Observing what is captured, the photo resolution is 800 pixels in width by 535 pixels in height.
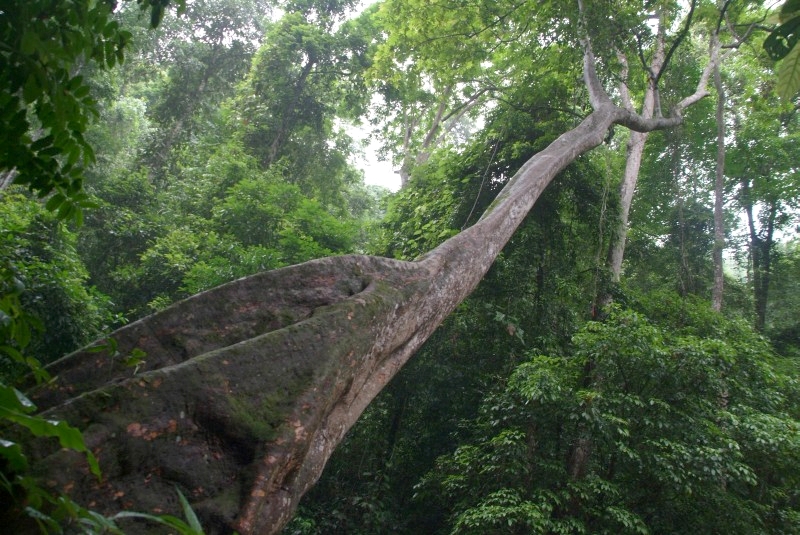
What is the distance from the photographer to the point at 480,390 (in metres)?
6.54

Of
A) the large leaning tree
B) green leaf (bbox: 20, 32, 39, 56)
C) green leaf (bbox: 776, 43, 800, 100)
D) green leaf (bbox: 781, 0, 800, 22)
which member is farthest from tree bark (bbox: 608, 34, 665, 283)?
green leaf (bbox: 20, 32, 39, 56)

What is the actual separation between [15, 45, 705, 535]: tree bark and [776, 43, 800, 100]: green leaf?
Result: 1.92m

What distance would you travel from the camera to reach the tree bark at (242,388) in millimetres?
1600

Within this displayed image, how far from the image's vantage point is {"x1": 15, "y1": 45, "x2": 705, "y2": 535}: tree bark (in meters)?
1.60

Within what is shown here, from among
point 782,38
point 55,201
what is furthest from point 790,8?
point 55,201

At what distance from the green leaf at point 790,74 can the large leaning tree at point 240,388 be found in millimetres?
1916

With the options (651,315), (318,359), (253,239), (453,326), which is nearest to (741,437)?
(651,315)

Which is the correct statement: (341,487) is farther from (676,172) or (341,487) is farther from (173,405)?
(676,172)

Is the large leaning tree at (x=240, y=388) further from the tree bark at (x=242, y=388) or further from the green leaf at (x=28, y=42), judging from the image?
the green leaf at (x=28, y=42)

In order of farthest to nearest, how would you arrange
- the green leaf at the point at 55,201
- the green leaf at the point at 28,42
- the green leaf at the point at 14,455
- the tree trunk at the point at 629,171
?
the tree trunk at the point at 629,171
the green leaf at the point at 55,201
the green leaf at the point at 28,42
the green leaf at the point at 14,455

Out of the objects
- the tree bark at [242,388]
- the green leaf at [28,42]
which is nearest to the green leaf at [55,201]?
the green leaf at [28,42]

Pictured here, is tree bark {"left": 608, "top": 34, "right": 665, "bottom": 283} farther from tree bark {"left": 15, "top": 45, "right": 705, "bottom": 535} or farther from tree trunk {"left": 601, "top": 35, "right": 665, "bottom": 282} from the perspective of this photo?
tree bark {"left": 15, "top": 45, "right": 705, "bottom": 535}

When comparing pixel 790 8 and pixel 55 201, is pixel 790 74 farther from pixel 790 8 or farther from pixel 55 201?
pixel 55 201

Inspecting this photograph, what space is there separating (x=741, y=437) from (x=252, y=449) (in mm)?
5634
